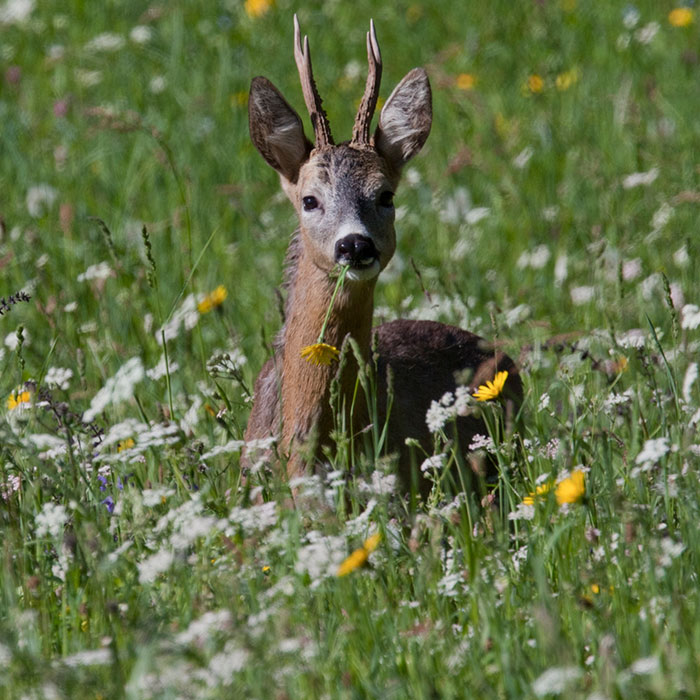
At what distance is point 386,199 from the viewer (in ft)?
15.9

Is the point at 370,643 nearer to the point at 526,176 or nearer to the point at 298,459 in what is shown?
the point at 298,459

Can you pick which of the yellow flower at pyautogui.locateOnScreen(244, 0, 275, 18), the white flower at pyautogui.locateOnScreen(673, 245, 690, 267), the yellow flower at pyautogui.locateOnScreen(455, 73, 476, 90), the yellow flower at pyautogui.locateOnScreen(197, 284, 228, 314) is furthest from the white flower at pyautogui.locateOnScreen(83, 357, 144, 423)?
the yellow flower at pyautogui.locateOnScreen(244, 0, 275, 18)

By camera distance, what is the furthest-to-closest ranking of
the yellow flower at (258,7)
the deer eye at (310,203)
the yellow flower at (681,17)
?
the yellow flower at (258,7)
the yellow flower at (681,17)
the deer eye at (310,203)

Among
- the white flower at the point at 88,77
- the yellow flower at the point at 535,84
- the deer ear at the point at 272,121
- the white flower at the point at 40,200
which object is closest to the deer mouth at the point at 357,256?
the deer ear at the point at 272,121

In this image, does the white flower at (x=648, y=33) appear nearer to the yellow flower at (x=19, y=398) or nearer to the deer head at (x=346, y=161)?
the deer head at (x=346, y=161)

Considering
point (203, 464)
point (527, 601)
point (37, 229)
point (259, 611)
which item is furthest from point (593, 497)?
point (37, 229)

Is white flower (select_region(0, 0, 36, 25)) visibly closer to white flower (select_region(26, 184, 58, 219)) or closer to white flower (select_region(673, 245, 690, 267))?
white flower (select_region(26, 184, 58, 219))

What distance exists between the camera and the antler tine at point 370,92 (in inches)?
181

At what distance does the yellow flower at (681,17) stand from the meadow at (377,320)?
4.1 inches

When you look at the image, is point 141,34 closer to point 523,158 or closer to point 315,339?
point 523,158

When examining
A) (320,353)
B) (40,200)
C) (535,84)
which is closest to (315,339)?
(320,353)

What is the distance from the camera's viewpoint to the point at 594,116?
26.8 feet

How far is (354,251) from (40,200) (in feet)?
11.1

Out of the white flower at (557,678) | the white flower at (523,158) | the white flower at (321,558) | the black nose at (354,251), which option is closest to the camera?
the white flower at (557,678)
